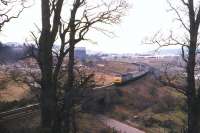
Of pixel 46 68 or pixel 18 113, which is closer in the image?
pixel 46 68

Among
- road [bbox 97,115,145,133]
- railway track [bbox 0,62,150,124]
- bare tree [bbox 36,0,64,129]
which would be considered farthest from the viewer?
road [bbox 97,115,145,133]

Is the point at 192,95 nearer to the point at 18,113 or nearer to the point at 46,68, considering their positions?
the point at 46,68

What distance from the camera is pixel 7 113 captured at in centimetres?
2148

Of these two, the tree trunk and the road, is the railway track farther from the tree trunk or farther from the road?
the tree trunk

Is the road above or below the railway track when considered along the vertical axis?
below

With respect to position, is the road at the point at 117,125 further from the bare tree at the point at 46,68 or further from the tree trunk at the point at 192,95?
the bare tree at the point at 46,68

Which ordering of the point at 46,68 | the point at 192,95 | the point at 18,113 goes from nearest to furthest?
the point at 46,68 < the point at 192,95 < the point at 18,113

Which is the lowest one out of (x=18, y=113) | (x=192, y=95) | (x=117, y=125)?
(x=117, y=125)

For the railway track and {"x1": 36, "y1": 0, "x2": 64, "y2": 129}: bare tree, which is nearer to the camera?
{"x1": 36, "y1": 0, "x2": 64, "y2": 129}: bare tree

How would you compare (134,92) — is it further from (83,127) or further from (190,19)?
(190,19)

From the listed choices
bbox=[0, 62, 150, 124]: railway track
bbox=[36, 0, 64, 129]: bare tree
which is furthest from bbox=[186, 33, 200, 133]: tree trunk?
bbox=[0, 62, 150, 124]: railway track

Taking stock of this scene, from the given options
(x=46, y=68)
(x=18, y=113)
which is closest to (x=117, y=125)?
(x=18, y=113)

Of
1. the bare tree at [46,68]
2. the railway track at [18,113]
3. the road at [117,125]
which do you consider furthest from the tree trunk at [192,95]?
the road at [117,125]

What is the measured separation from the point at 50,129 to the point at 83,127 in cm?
1490
